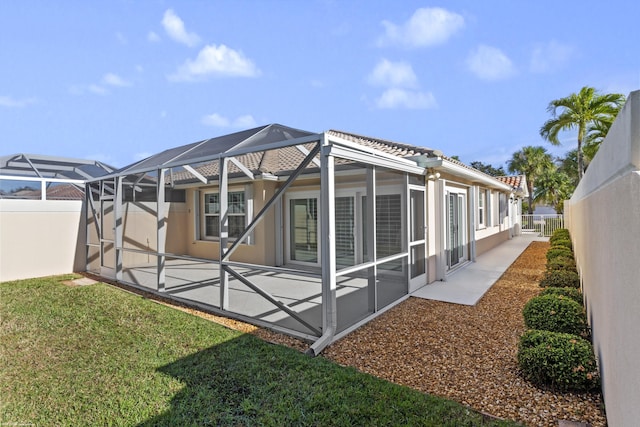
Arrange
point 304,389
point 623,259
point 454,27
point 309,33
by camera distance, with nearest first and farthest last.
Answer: point 623,259 → point 304,389 → point 454,27 → point 309,33

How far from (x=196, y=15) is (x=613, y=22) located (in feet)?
39.5

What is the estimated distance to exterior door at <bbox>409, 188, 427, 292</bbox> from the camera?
7.45 meters

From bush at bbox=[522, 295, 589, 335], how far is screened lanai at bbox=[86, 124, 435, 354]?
247cm

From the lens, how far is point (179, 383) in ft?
12.3

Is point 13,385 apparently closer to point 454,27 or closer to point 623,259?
point 623,259

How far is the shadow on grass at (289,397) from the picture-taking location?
308 cm

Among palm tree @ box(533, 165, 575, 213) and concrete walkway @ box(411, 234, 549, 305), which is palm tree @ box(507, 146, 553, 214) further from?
concrete walkway @ box(411, 234, 549, 305)

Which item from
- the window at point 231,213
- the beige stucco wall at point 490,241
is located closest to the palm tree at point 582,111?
the beige stucco wall at point 490,241

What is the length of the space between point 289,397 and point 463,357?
241 centimetres

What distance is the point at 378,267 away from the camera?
6254 mm

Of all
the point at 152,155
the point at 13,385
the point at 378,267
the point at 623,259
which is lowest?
the point at 13,385

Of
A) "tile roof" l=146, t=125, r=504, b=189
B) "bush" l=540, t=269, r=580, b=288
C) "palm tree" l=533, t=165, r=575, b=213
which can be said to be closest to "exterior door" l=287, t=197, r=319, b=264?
"tile roof" l=146, t=125, r=504, b=189

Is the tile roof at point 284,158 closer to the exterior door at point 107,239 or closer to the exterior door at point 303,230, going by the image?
the exterior door at point 303,230

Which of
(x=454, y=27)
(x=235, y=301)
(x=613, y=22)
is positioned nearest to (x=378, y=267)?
(x=235, y=301)
